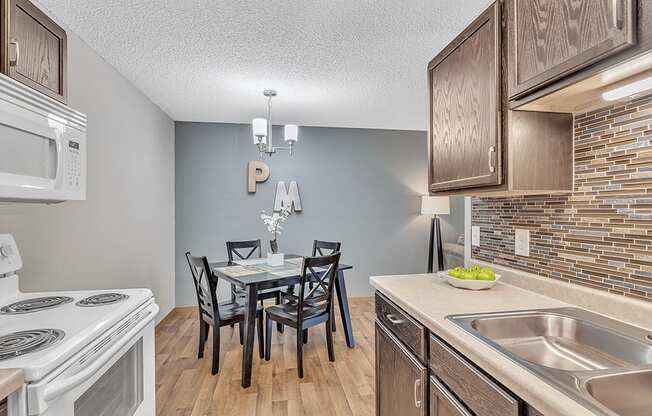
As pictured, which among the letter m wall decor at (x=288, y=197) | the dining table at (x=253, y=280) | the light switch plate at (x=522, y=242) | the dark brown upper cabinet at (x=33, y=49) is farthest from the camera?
the letter m wall decor at (x=288, y=197)

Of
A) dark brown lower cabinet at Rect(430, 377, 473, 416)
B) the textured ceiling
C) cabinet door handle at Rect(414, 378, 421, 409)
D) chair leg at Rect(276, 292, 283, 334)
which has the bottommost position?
chair leg at Rect(276, 292, 283, 334)

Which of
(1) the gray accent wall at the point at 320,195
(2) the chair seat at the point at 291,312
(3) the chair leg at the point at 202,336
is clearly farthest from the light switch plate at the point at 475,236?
(1) the gray accent wall at the point at 320,195

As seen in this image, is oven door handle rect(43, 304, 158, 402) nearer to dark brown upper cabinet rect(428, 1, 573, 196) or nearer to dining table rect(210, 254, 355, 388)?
dining table rect(210, 254, 355, 388)

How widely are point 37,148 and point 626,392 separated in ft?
6.36

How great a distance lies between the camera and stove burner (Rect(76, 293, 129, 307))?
54.8 inches

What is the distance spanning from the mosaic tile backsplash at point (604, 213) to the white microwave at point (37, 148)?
2.04m

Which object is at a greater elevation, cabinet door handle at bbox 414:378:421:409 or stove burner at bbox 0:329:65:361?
stove burner at bbox 0:329:65:361

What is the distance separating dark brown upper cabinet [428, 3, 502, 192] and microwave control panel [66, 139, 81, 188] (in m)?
1.71

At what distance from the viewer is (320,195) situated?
4609mm

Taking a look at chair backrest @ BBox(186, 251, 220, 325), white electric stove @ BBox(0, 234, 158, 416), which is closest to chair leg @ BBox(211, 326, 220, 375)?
chair backrest @ BBox(186, 251, 220, 325)

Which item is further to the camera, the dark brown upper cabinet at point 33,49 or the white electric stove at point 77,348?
the dark brown upper cabinet at point 33,49

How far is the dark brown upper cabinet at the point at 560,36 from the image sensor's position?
84 cm

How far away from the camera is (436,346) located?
3.84 ft

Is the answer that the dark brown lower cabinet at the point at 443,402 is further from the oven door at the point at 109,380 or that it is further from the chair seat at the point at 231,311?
the chair seat at the point at 231,311
